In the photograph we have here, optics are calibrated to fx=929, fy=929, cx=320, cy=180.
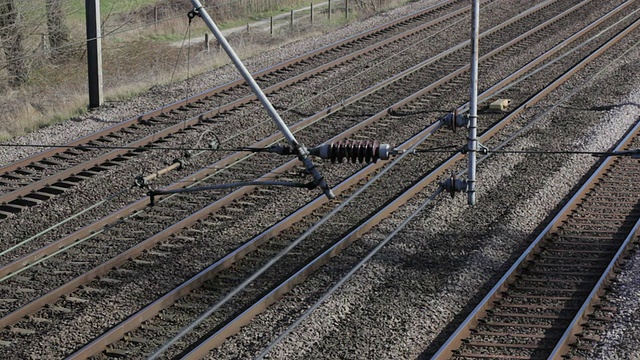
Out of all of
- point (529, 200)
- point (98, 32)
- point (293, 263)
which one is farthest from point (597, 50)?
point (293, 263)

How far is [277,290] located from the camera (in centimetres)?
1092

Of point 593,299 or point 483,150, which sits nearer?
point 483,150

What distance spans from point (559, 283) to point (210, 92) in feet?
33.7

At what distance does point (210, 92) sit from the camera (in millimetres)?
19672

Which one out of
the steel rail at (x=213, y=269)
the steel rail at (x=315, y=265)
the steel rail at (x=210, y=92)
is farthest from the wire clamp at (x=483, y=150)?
the steel rail at (x=210, y=92)

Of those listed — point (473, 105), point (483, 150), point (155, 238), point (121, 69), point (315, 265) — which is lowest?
point (315, 265)

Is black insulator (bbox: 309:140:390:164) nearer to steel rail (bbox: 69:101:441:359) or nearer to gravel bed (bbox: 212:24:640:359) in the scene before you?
steel rail (bbox: 69:101:441:359)

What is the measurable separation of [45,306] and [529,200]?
7.39m

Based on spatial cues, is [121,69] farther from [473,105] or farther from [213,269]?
[473,105]

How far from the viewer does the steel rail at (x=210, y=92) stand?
1589 cm

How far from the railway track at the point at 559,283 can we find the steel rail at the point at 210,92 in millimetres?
7137

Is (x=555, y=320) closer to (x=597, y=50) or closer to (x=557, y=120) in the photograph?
(x=557, y=120)

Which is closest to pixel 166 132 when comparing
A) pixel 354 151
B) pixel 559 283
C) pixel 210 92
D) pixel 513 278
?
pixel 210 92

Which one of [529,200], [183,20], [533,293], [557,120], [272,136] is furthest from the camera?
[183,20]
